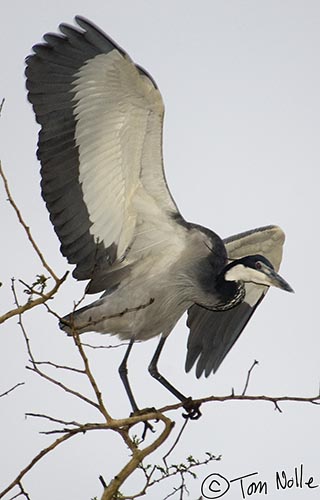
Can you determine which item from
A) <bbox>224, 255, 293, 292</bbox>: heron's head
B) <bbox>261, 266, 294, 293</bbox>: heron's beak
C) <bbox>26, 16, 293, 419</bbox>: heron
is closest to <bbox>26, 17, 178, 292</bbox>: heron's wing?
<bbox>26, 16, 293, 419</bbox>: heron

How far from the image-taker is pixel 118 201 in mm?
6438

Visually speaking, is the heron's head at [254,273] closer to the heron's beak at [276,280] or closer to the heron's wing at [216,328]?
the heron's beak at [276,280]

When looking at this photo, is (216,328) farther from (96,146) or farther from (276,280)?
(96,146)

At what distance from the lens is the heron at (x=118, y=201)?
19.4 ft

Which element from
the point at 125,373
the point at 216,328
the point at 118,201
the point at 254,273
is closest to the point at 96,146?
the point at 118,201

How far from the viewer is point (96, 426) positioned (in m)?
4.30

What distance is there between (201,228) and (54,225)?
100 cm

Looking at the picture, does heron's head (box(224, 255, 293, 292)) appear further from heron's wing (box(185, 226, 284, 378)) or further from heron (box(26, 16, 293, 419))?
heron's wing (box(185, 226, 284, 378))

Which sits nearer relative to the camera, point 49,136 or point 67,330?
point 49,136

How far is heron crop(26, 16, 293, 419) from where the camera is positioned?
233 inches

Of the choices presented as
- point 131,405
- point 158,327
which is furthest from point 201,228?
point 131,405

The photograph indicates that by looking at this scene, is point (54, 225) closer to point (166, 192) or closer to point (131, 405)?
point (166, 192)

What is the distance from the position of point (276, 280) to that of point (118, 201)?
1.17 m

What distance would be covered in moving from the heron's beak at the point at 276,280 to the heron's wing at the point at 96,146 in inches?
27.0
